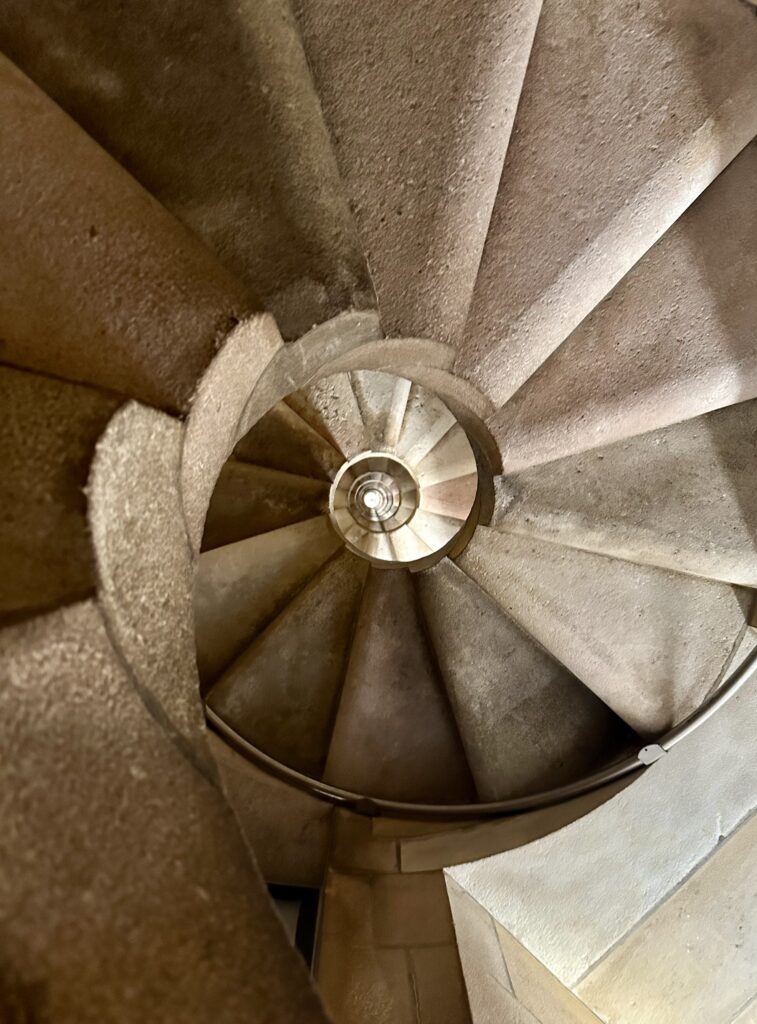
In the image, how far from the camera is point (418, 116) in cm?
262

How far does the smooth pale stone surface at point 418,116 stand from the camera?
2.55 m

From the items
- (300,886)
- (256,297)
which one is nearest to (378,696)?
(300,886)

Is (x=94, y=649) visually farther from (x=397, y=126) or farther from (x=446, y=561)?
(x=446, y=561)

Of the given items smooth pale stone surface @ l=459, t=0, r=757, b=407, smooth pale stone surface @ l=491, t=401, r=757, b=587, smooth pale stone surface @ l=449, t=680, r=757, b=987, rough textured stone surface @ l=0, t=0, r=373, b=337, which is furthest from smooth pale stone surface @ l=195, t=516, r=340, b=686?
rough textured stone surface @ l=0, t=0, r=373, b=337

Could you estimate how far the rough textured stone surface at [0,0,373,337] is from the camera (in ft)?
6.92

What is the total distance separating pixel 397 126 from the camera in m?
2.60

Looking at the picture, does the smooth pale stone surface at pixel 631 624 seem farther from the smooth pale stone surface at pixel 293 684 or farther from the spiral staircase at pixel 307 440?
the smooth pale stone surface at pixel 293 684

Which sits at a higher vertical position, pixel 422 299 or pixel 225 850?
pixel 422 299

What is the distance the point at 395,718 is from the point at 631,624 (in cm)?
141

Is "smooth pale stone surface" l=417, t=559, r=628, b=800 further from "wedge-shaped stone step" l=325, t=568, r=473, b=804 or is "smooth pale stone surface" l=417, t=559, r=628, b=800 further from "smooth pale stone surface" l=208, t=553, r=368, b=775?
"smooth pale stone surface" l=208, t=553, r=368, b=775

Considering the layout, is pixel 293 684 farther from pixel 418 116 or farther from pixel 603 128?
pixel 603 128

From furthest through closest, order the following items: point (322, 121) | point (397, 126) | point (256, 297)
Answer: point (397, 126)
point (322, 121)
point (256, 297)

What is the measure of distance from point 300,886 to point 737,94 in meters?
3.87

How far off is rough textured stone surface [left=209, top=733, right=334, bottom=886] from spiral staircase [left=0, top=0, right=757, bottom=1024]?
0.09 feet
